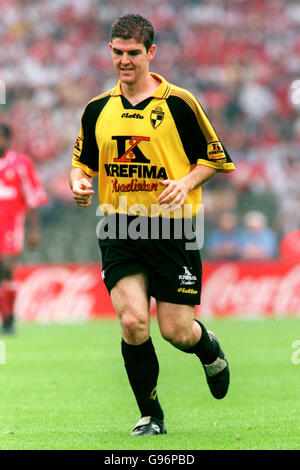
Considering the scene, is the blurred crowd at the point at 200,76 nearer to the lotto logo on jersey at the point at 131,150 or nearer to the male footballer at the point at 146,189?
the male footballer at the point at 146,189

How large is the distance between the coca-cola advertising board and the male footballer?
9.29 meters

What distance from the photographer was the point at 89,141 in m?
5.39

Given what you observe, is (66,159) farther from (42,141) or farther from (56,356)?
(56,356)

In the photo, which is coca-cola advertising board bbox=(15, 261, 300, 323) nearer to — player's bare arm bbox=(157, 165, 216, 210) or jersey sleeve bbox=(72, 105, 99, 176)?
jersey sleeve bbox=(72, 105, 99, 176)

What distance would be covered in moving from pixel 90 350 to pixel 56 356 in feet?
2.10

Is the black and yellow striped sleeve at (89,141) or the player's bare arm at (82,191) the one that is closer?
the player's bare arm at (82,191)

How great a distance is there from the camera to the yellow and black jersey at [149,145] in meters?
5.12

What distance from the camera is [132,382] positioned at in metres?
5.15

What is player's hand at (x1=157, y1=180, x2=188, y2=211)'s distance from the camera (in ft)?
15.8

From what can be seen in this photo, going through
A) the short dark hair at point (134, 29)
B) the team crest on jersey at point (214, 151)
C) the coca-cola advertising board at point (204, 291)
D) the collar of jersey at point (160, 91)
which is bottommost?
the coca-cola advertising board at point (204, 291)

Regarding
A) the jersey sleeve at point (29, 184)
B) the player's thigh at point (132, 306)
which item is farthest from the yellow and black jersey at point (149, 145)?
the jersey sleeve at point (29, 184)

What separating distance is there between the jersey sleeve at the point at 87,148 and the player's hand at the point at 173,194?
68cm

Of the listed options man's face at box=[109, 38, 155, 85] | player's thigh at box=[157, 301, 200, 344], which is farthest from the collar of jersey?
player's thigh at box=[157, 301, 200, 344]
